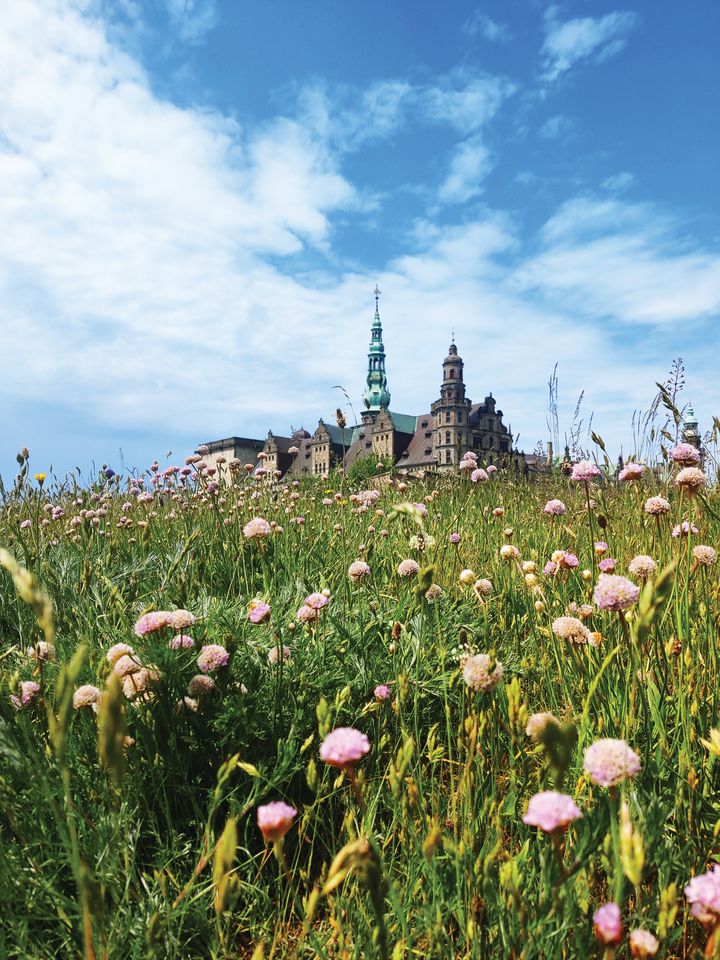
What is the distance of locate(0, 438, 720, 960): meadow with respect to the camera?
0.98 m

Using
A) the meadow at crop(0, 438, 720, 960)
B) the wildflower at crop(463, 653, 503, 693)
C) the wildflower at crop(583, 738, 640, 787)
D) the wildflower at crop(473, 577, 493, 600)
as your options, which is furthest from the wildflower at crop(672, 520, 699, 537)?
the wildflower at crop(583, 738, 640, 787)

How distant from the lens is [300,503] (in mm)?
5930

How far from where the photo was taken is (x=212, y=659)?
1.59 metres

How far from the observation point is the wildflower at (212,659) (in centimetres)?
158

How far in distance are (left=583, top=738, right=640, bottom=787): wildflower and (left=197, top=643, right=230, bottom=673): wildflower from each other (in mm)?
944

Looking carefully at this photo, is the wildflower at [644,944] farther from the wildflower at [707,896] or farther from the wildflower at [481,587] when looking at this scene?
the wildflower at [481,587]

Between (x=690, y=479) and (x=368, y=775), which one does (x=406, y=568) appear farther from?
(x=690, y=479)

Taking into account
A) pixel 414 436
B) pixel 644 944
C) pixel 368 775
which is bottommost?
pixel 368 775

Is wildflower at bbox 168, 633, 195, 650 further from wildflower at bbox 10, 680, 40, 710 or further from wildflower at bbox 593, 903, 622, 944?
wildflower at bbox 593, 903, 622, 944

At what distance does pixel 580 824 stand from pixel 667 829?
0.24 metres

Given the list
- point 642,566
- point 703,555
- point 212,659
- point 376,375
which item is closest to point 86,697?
point 212,659

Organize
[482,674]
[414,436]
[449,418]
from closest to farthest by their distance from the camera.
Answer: [482,674], [449,418], [414,436]

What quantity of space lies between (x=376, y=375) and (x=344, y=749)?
4179 inches

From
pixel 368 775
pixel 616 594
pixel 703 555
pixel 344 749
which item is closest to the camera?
pixel 344 749
